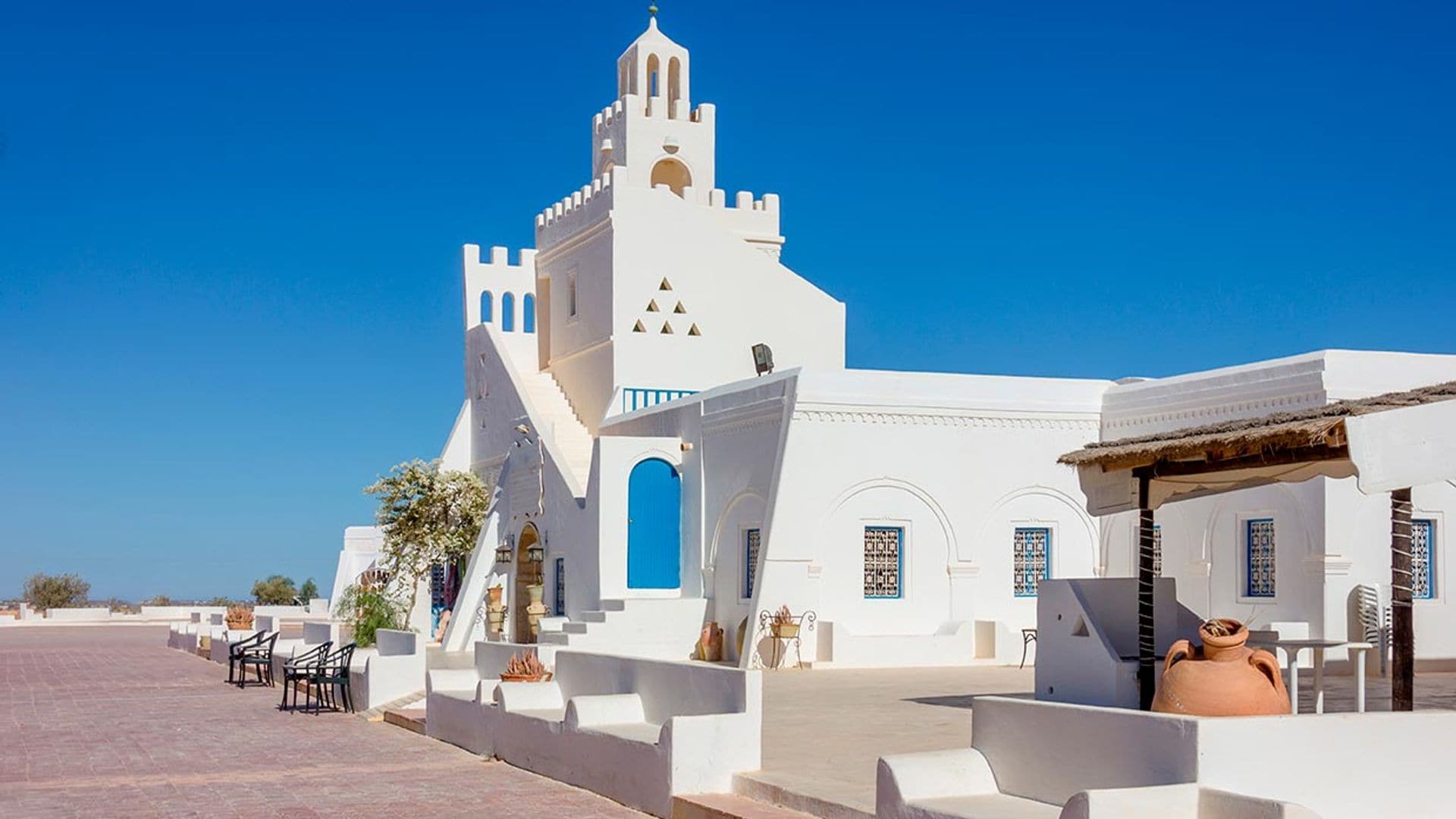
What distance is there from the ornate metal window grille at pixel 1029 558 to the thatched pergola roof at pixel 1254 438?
11.8 meters

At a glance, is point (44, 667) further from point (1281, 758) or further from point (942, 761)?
point (1281, 758)

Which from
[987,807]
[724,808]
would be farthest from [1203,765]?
[724,808]

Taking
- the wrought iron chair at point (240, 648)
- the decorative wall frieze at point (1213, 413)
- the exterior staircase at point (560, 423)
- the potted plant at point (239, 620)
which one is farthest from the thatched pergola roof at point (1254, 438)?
the potted plant at point (239, 620)

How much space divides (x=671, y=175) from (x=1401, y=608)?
25329mm

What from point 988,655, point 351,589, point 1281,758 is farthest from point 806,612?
point 1281,758

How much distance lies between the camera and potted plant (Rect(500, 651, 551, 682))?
1390 cm

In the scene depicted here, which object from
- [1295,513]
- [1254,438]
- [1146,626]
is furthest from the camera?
[1295,513]

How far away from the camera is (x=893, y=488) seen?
2175 centimetres

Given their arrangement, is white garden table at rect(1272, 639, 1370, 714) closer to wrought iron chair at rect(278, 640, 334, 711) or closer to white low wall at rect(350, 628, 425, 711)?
white low wall at rect(350, 628, 425, 711)

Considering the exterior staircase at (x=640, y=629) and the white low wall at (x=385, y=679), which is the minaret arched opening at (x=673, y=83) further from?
the white low wall at (x=385, y=679)

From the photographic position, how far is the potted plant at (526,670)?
13898mm

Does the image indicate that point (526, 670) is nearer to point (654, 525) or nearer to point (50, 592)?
point (654, 525)

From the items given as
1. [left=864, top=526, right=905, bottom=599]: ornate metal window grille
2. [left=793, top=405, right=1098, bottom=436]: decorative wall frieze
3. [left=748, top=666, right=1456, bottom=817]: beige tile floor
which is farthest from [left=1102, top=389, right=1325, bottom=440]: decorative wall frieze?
[left=864, top=526, right=905, bottom=599]: ornate metal window grille

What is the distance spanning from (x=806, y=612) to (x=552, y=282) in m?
13.2
